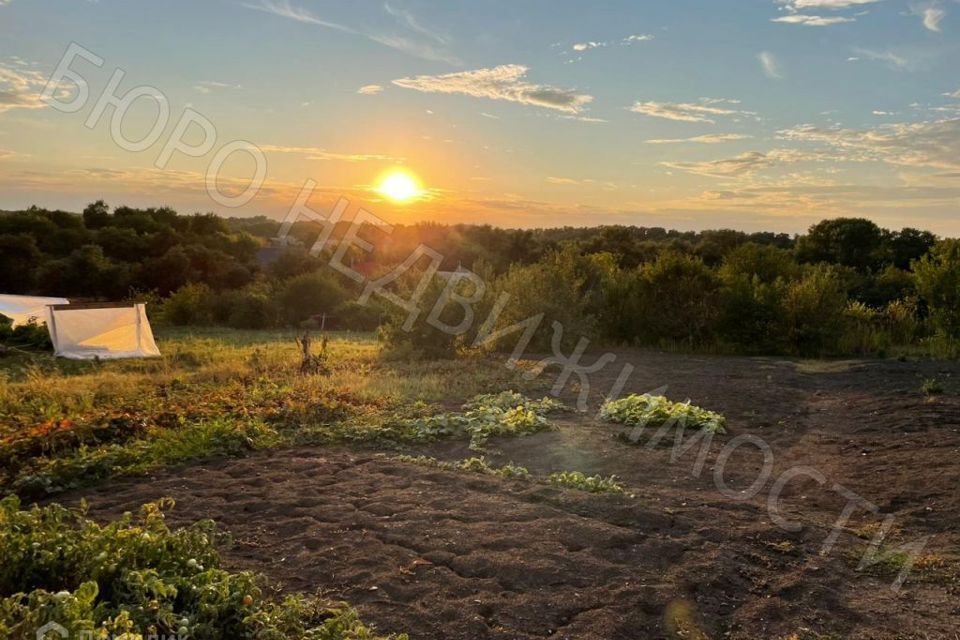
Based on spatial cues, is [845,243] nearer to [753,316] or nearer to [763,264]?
[763,264]

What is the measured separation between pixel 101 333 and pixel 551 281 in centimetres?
→ 931

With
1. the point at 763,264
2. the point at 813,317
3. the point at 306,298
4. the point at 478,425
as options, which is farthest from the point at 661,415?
the point at 306,298

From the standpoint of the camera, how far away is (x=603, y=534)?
441cm

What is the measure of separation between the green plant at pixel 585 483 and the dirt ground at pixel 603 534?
21 centimetres

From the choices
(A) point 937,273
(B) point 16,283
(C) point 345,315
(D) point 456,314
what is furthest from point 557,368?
(B) point 16,283

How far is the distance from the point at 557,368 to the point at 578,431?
16.6 feet

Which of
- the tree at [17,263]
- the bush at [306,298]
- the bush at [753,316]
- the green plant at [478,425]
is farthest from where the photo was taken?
the tree at [17,263]

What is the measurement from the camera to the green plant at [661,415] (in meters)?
7.64

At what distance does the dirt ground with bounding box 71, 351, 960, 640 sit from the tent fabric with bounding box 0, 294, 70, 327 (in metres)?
14.6

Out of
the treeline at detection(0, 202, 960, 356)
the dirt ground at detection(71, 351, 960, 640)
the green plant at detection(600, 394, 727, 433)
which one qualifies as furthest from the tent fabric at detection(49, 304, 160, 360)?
the green plant at detection(600, 394, 727, 433)

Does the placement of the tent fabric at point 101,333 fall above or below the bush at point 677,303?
below

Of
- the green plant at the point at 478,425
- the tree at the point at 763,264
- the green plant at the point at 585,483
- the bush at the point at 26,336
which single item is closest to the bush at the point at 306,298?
the bush at the point at 26,336

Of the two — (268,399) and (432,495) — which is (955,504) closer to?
(432,495)

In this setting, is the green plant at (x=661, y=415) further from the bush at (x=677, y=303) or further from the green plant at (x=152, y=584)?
the bush at (x=677, y=303)
